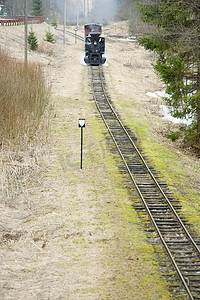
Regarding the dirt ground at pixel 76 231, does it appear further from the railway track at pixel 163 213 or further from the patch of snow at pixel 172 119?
the patch of snow at pixel 172 119

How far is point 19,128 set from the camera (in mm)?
18391

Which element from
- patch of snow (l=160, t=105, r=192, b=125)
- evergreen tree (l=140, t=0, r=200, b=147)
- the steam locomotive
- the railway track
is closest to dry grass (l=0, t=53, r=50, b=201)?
the railway track

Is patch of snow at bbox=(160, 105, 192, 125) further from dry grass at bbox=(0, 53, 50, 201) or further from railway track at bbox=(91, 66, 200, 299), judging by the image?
dry grass at bbox=(0, 53, 50, 201)

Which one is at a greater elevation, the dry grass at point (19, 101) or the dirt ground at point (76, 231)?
the dry grass at point (19, 101)

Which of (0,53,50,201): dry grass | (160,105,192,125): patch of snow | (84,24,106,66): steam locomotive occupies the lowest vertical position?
(160,105,192,125): patch of snow

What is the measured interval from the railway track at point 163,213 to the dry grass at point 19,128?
143 inches

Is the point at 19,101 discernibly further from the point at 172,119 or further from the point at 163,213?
the point at 172,119

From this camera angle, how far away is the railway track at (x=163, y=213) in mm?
9986

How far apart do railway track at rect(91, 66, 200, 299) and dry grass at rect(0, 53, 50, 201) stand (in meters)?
3.64

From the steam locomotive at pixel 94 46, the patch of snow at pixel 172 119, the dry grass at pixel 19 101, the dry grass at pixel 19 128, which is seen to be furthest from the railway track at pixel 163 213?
the steam locomotive at pixel 94 46

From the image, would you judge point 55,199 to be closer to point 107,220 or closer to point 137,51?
point 107,220

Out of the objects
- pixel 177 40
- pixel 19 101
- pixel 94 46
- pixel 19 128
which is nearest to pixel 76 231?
pixel 19 128

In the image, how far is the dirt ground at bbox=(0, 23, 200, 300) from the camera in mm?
9352

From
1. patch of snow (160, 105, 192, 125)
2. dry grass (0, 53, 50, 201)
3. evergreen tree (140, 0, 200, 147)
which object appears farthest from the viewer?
patch of snow (160, 105, 192, 125)
